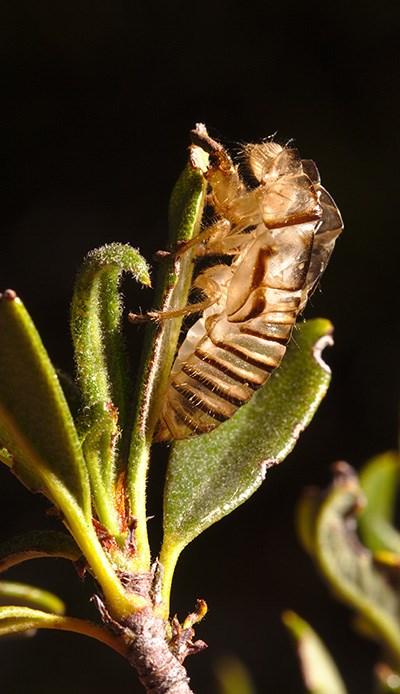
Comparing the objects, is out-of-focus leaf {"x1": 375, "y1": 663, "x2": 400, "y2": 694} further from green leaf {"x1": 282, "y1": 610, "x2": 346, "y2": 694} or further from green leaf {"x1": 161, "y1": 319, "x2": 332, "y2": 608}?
green leaf {"x1": 161, "y1": 319, "x2": 332, "y2": 608}

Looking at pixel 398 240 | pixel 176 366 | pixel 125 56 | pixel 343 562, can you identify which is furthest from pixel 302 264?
pixel 125 56

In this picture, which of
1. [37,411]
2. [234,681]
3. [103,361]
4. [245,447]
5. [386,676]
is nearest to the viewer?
[37,411]

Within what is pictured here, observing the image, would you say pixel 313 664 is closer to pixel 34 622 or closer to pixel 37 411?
pixel 34 622

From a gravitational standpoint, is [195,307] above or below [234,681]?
above

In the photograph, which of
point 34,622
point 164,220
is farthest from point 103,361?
A: point 164,220

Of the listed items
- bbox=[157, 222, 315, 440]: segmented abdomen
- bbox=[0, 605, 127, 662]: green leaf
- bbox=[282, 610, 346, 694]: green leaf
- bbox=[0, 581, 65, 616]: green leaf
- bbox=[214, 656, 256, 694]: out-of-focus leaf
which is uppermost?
bbox=[157, 222, 315, 440]: segmented abdomen

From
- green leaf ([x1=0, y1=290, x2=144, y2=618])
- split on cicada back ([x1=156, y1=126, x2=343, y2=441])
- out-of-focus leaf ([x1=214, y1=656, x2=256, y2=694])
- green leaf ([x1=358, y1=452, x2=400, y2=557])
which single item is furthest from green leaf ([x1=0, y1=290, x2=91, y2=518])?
out-of-focus leaf ([x1=214, y1=656, x2=256, y2=694])

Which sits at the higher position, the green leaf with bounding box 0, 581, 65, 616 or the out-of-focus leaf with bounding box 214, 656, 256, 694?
the green leaf with bounding box 0, 581, 65, 616

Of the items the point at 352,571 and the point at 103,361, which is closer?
the point at 103,361
